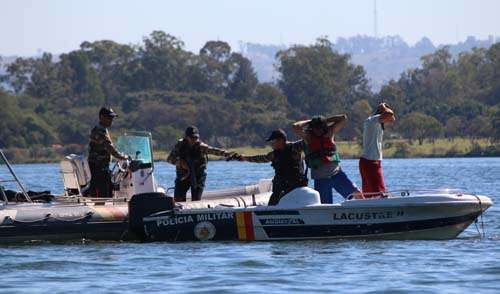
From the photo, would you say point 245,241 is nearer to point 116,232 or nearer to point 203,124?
point 116,232

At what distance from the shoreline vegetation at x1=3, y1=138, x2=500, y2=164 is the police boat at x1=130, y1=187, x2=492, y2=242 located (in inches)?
2611

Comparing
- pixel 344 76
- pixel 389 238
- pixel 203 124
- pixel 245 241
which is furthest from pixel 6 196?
pixel 344 76

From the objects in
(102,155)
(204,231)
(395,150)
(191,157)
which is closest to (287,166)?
(204,231)

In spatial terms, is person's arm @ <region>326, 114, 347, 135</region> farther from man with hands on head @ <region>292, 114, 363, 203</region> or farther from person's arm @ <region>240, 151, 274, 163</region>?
person's arm @ <region>240, 151, 274, 163</region>

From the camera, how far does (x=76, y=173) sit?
1905 cm

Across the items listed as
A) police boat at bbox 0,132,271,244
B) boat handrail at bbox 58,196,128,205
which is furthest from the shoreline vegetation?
boat handrail at bbox 58,196,128,205

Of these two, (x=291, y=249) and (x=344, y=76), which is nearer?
(x=291, y=249)

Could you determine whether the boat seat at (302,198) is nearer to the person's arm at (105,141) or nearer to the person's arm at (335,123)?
the person's arm at (335,123)

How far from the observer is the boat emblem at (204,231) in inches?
687

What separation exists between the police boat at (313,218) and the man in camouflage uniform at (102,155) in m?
1.20

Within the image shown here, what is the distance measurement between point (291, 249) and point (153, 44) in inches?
4118

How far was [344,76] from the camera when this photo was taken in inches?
4552

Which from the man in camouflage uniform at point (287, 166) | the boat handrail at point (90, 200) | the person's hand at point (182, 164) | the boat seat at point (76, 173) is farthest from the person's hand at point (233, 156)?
the boat seat at point (76, 173)

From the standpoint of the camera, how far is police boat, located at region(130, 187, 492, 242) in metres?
16.9
